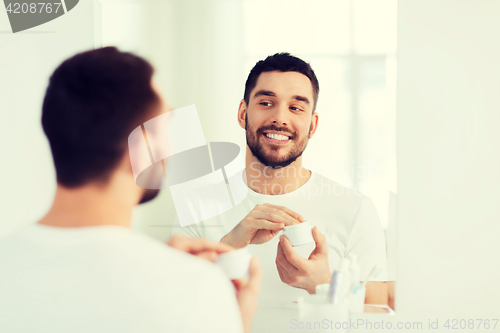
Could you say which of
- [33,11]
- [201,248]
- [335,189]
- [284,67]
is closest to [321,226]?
[335,189]

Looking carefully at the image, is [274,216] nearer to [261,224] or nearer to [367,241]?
[261,224]

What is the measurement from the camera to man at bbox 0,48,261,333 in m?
0.65

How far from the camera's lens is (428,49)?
1.08m

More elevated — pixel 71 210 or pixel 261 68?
pixel 261 68

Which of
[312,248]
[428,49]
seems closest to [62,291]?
[312,248]

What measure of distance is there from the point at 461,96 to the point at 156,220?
3.10ft

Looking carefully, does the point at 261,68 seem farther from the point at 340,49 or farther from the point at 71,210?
the point at 71,210

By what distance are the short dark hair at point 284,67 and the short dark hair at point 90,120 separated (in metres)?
0.37

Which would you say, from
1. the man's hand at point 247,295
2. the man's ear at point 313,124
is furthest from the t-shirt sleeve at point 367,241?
the man's hand at point 247,295

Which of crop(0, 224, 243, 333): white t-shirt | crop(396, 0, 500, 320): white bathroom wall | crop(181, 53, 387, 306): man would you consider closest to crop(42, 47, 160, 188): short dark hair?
crop(0, 224, 243, 333): white t-shirt

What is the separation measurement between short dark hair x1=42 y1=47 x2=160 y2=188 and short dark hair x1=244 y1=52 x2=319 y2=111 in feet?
1.22

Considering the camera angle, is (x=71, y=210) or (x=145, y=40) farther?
(x=145, y=40)

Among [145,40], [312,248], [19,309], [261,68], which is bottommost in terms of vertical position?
[312,248]

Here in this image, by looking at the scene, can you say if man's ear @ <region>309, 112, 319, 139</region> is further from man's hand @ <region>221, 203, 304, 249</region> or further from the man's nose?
man's hand @ <region>221, 203, 304, 249</region>
